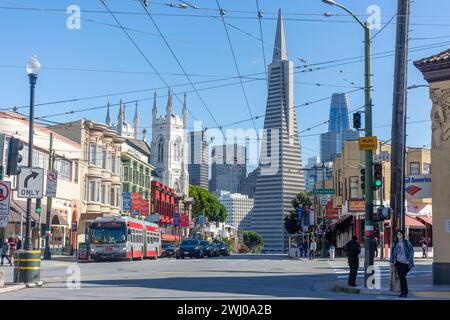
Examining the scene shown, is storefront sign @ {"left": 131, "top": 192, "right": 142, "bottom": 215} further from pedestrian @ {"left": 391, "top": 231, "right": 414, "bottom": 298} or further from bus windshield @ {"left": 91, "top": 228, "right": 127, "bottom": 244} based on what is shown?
pedestrian @ {"left": 391, "top": 231, "right": 414, "bottom": 298}

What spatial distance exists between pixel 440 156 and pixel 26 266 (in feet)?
47.0

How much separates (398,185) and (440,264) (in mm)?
3555

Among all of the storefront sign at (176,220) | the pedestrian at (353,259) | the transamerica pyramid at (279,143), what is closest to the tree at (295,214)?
the transamerica pyramid at (279,143)

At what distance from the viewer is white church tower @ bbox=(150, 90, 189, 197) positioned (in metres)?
117

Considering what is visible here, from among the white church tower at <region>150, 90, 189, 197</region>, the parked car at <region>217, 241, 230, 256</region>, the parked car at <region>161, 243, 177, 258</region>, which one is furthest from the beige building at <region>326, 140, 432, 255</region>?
the white church tower at <region>150, 90, 189, 197</region>

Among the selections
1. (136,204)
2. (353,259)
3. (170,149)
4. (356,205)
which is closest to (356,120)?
(353,259)

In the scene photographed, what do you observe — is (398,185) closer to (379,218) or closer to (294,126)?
(379,218)

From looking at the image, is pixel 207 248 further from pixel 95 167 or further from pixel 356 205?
pixel 356 205

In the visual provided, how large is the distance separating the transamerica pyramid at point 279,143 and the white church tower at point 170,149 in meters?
16.1

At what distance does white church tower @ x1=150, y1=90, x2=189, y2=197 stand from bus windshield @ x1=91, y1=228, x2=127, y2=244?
65702 mm

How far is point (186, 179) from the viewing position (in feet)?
421

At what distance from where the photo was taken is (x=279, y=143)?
62438 millimetres
